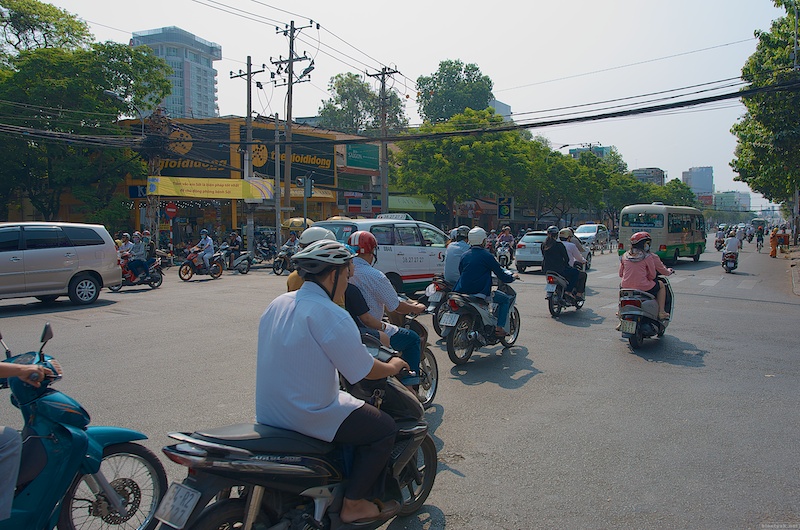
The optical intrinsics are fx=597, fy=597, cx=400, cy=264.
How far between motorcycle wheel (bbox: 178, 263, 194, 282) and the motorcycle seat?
1750cm

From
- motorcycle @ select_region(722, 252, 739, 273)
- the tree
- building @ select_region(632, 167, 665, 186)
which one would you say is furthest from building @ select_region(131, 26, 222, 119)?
motorcycle @ select_region(722, 252, 739, 273)

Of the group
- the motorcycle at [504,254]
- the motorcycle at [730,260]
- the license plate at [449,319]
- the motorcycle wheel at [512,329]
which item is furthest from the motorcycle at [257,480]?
the motorcycle at [504,254]

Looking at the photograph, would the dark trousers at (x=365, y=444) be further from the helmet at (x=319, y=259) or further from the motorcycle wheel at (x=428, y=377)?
the motorcycle wheel at (x=428, y=377)

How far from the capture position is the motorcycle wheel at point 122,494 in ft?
10.3

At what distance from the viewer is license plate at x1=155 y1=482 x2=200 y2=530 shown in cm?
247

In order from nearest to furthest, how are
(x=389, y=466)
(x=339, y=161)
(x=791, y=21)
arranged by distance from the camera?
(x=389, y=466) → (x=791, y=21) → (x=339, y=161)

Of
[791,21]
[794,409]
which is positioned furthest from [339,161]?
[794,409]

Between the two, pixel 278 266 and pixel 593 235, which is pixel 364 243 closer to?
pixel 278 266

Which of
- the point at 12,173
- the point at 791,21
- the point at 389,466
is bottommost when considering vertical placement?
the point at 389,466

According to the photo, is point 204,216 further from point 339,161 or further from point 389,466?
point 389,466

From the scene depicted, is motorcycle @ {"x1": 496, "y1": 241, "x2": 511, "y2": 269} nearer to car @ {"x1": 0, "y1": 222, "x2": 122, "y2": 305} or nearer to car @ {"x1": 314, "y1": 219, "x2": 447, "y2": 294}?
car @ {"x1": 314, "y1": 219, "x2": 447, "y2": 294}

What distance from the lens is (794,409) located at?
5.74 metres

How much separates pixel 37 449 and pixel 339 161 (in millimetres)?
40187

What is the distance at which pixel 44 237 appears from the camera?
40.7ft
